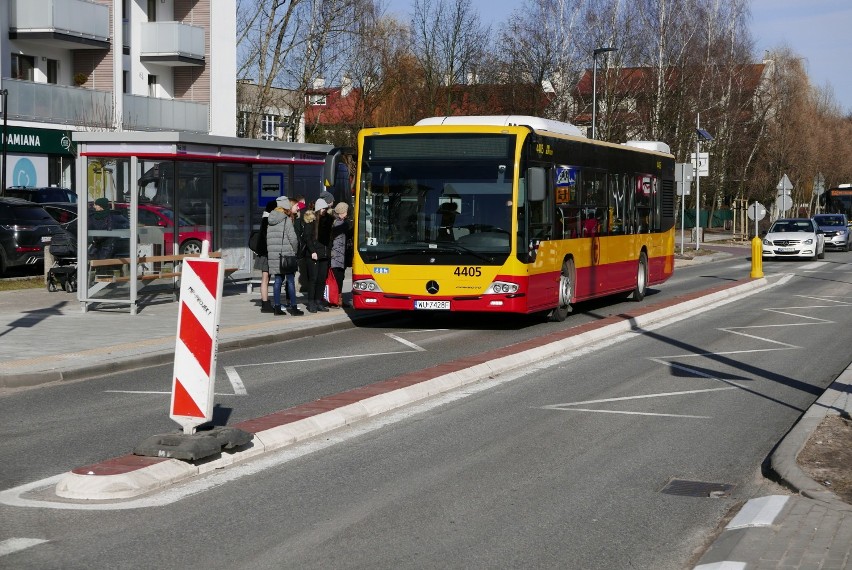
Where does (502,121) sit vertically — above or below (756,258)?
above

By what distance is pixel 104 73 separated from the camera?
4816 cm

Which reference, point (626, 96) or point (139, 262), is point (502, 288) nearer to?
point (139, 262)

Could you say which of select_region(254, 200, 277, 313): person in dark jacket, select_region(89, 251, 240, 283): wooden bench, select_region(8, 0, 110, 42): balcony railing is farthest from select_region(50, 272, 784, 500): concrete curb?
select_region(8, 0, 110, 42): balcony railing

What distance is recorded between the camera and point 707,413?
11000mm

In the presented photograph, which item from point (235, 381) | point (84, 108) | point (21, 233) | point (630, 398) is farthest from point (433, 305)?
point (84, 108)

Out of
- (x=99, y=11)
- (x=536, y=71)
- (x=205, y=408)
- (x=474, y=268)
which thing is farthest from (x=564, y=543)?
(x=536, y=71)

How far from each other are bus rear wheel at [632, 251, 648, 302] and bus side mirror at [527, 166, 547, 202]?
7.07 m

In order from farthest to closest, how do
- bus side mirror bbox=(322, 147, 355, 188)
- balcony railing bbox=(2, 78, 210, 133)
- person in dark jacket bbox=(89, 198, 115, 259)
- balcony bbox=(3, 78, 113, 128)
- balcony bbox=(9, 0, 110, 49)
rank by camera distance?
balcony bbox=(9, 0, 110, 49) < balcony railing bbox=(2, 78, 210, 133) < balcony bbox=(3, 78, 113, 128) < bus side mirror bbox=(322, 147, 355, 188) < person in dark jacket bbox=(89, 198, 115, 259)

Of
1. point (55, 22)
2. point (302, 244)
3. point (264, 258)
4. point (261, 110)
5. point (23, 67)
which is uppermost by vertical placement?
point (55, 22)

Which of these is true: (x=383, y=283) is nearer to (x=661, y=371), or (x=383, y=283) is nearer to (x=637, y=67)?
(x=661, y=371)

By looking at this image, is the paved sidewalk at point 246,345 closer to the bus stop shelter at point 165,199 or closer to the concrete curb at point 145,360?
the concrete curb at point 145,360

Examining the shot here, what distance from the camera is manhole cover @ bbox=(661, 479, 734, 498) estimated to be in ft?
25.6

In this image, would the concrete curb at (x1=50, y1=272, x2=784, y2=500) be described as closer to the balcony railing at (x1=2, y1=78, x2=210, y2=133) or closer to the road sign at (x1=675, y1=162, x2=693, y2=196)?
the road sign at (x1=675, y1=162, x2=693, y2=196)

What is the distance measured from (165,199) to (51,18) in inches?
1055
